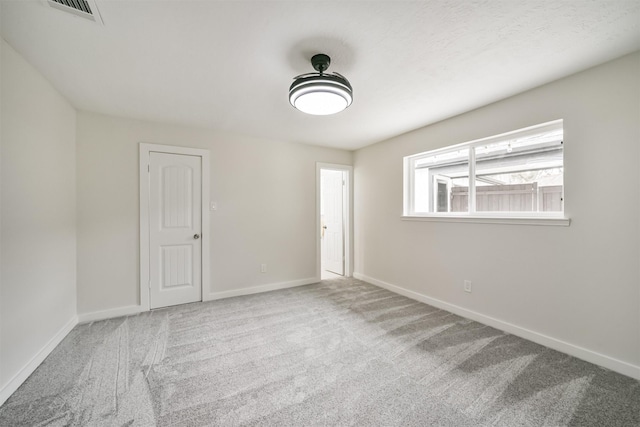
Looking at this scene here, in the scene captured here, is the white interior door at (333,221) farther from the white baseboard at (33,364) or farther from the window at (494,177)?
the white baseboard at (33,364)

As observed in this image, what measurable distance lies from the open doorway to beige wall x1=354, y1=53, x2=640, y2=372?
1.80 m

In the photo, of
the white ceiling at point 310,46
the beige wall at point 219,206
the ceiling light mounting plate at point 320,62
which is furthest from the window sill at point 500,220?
the ceiling light mounting plate at point 320,62

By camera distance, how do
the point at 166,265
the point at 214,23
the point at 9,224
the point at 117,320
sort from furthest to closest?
the point at 166,265, the point at 117,320, the point at 9,224, the point at 214,23

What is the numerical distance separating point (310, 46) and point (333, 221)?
366cm

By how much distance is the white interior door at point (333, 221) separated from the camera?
499 centimetres

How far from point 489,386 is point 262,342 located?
186cm

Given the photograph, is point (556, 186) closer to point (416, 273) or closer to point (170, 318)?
point (416, 273)

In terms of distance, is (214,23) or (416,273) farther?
(416,273)

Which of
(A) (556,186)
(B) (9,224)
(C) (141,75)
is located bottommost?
(B) (9,224)

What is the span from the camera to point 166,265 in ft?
11.1

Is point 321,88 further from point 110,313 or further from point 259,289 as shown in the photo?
point 110,313

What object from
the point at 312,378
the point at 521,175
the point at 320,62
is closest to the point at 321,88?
the point at 320,62

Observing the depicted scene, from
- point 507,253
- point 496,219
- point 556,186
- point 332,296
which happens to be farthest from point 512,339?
point 332,296

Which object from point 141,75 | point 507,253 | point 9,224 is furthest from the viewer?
point 507,253
